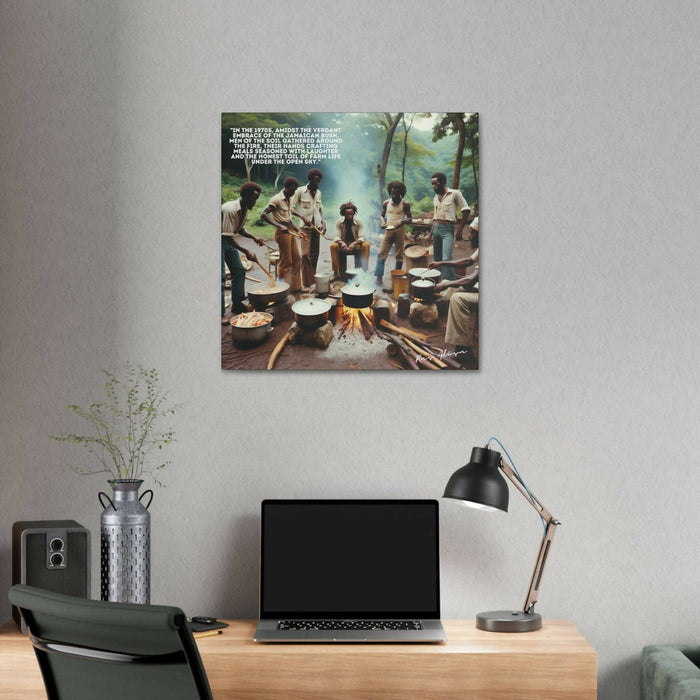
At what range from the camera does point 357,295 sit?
7.62ft

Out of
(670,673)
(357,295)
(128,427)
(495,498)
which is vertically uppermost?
(357,295)

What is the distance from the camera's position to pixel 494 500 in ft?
6.68

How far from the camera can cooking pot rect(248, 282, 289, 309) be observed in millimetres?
2318

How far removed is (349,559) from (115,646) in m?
0.86

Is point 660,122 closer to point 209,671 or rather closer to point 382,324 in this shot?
point 382,324

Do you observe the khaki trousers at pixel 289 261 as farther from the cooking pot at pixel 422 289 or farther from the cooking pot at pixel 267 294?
the cooking pot at pixel 422 289

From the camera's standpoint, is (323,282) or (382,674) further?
(323,282)

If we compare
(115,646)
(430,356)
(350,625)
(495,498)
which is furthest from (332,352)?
(115,646)

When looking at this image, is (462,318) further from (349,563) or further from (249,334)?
(349,563)

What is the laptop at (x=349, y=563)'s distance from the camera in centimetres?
210

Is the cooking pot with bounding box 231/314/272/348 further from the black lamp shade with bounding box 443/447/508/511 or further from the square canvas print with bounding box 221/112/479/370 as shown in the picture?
the black lamp shade with bounding box 443/447/508/511

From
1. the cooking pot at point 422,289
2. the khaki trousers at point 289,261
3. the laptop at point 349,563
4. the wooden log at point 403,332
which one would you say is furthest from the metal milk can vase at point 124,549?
the cooking pot at point 422,289

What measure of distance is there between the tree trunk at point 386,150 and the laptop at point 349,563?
2.90 ft

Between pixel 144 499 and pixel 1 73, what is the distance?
1.29 metres
